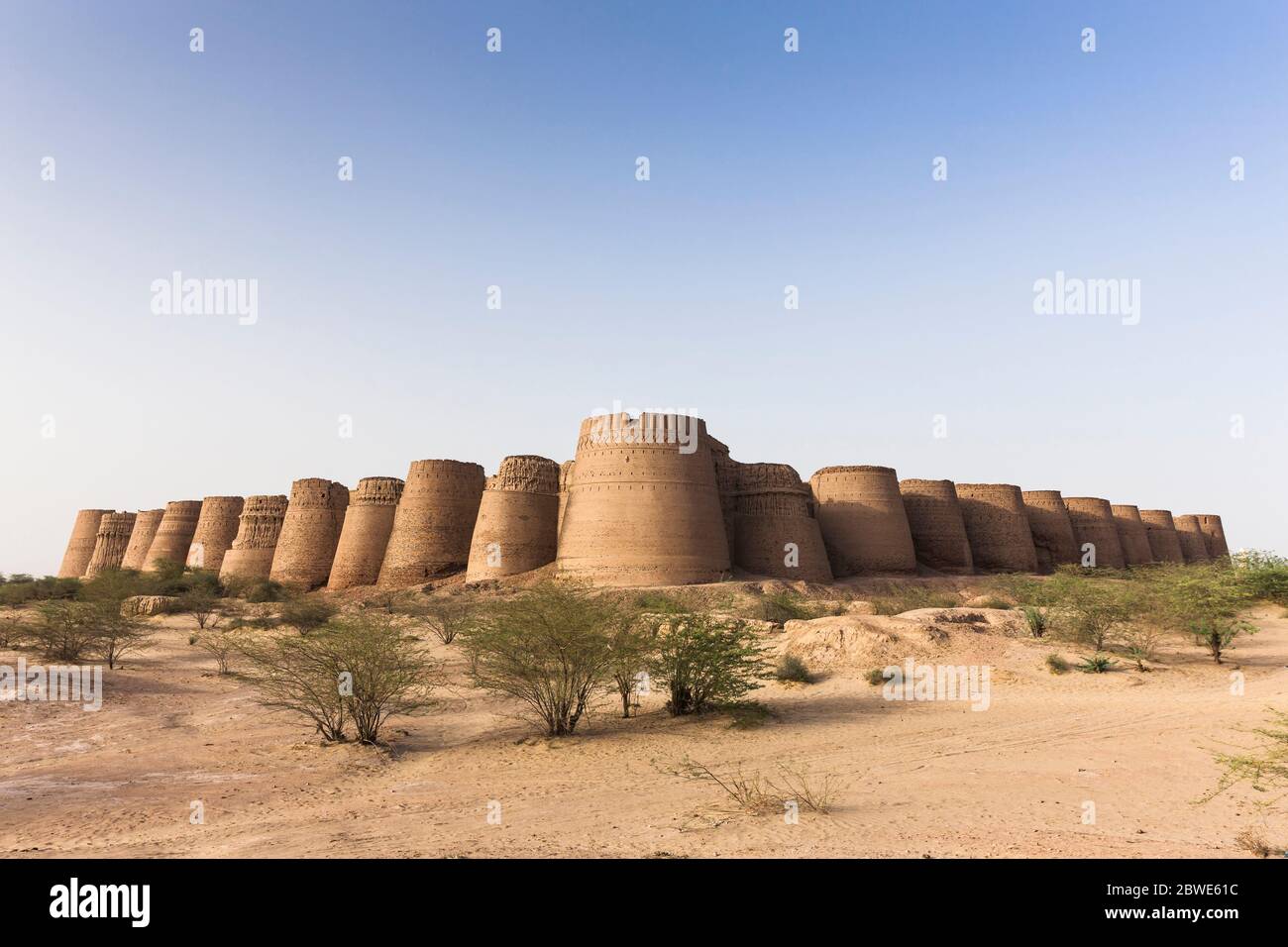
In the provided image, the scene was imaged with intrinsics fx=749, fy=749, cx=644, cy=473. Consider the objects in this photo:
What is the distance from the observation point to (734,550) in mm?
32375

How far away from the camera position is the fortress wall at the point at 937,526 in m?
36.7

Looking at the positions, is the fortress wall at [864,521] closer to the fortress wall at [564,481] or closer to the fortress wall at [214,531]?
the fortress wall at [564,481]

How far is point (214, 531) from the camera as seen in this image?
41750 millimetres

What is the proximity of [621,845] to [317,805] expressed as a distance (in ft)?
9.79

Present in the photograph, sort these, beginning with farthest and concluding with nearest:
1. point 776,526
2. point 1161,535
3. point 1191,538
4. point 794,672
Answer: point 1191,538 < point 1161,535 < point 776,526 < point 794,672

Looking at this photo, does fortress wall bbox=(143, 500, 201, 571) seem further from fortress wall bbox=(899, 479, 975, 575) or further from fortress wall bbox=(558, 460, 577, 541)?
fortress wall bbox=(899, 479, 975, 575)

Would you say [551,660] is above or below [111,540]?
above

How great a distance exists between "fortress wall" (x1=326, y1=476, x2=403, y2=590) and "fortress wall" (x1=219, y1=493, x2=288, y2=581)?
16.6ft

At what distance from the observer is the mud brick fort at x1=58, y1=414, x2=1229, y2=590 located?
26750mm

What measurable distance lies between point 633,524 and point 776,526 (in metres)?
8.23

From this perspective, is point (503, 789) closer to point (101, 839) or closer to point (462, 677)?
point (101, 839)

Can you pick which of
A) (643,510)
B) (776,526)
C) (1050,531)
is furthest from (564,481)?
(1050,531)

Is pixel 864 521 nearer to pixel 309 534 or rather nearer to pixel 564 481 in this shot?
pixel 564 481
